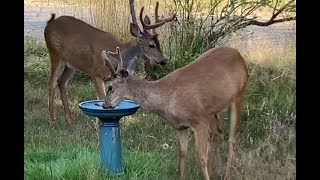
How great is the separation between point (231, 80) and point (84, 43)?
8.56ft

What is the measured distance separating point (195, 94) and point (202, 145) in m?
0.39

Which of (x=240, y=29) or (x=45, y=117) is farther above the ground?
(x=240, y=29)

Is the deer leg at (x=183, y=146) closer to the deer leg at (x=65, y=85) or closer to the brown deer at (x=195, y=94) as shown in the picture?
the brown deer at (x=195, y=94)

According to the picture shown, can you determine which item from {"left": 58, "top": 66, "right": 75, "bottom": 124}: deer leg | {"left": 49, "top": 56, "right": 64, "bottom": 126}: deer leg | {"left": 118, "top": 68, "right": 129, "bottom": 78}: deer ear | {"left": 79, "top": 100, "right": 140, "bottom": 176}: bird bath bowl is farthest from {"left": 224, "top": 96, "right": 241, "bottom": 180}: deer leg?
{"left": 49, "top": 56, "right": 64, "bottom": 126}: deer leg

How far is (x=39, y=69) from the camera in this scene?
941 cm

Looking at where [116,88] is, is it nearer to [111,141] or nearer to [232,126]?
[111,141]

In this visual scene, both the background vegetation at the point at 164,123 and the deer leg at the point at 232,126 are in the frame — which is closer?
the deer leg at the point at 232,126

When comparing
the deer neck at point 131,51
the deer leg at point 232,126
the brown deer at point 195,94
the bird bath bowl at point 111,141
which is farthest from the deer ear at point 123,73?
the deer neck at point 131,51

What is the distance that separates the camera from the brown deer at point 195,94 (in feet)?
16.1

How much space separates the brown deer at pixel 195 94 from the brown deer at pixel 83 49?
4.93 feet

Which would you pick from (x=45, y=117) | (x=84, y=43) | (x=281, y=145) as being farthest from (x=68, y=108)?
(x=281, y=145)

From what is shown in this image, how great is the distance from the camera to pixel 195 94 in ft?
16.4
